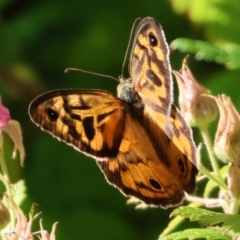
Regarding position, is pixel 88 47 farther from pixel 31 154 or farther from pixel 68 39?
pixel 31 154

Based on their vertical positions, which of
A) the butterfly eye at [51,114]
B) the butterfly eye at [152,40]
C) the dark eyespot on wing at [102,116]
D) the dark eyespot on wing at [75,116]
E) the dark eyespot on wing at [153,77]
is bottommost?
the dark eyespot on wing at [102,116]

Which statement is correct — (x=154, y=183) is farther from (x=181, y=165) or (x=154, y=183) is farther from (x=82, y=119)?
(x=82, y=119)

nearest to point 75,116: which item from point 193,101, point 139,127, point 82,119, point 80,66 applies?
point 82,119

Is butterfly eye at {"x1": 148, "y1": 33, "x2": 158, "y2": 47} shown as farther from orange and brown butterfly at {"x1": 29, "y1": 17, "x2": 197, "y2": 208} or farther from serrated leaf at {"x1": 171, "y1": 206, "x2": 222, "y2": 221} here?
serrated leaf at {"x1": 171, "y1": 206, "x2": 222, "y2": 221}

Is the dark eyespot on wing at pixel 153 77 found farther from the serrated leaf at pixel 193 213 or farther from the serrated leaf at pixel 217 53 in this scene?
the serrated leaf at pixel 193 213

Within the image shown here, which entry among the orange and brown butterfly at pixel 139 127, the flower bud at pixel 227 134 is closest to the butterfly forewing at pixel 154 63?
the orange and brown butterfly at pixel 139 127

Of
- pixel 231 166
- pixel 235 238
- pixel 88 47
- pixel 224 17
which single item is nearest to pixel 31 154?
pixel 88 47

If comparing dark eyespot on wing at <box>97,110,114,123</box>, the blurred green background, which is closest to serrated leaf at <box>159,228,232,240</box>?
dark eyespot on wing at <box>97,110,114,123</box>
